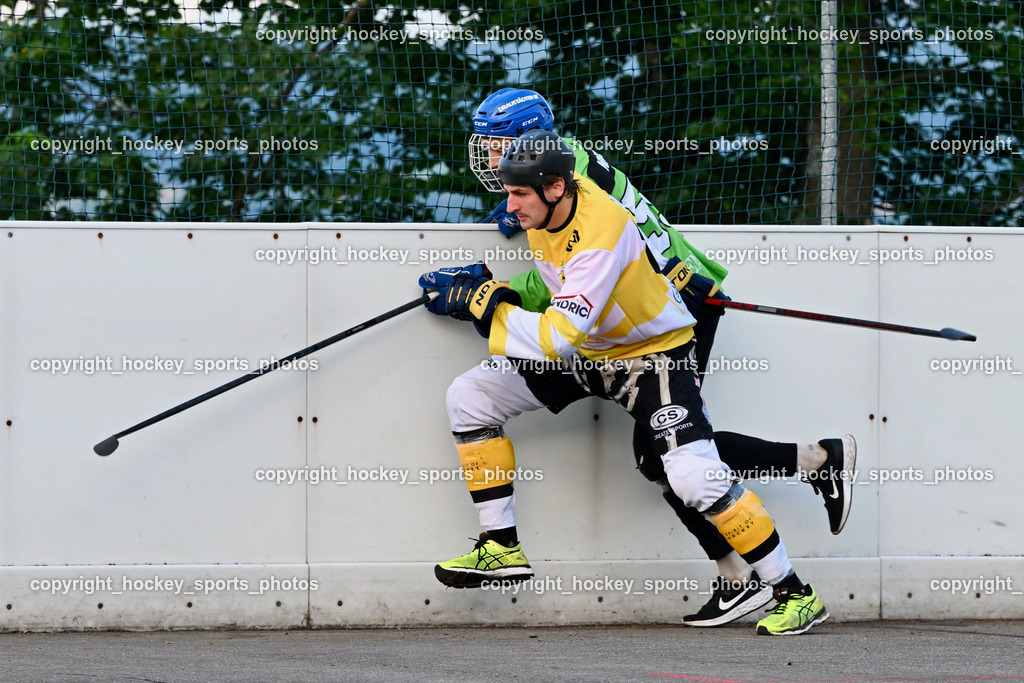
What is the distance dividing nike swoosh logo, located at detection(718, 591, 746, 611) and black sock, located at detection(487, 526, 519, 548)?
0.93 m

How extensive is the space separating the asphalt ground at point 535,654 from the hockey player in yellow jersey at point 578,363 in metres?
0.26

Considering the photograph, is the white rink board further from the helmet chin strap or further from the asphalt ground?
the helmet chin strap

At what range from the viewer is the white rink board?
15.4 feet

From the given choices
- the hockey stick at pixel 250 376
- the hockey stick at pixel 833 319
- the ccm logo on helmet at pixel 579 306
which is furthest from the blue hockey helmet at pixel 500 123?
the hockey stick at pixel 833 319

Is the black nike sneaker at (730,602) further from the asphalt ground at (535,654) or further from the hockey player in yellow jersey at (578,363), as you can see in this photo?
the hockey player in yellow jersey at (578,363)

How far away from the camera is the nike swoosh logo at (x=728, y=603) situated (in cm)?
478

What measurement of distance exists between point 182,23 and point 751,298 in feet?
11.7

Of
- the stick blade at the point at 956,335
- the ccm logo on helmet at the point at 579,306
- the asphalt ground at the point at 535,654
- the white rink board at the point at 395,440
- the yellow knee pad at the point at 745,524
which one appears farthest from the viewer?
the white rink board at the point at 395,440

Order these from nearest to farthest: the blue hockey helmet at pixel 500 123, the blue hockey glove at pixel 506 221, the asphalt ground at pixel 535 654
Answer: the asphalt ground at pixel 535 654 → the blue hockey helmet at pixel 500 123 → the blue hockey glove at pixel 506 221

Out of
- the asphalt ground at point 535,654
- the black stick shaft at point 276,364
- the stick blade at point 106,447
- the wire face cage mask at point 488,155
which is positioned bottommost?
the asphalt ground at point 535,654

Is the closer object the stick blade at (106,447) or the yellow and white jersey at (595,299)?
the yellow and white jersey at (595,299)

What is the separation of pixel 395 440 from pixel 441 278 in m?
0.72

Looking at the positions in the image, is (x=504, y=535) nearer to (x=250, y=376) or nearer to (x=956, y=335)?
(x=250, y=376)

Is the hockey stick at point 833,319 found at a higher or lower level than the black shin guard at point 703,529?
higher
